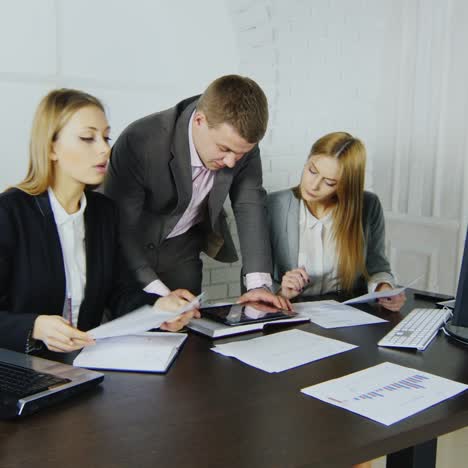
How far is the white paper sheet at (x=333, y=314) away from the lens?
1.84m

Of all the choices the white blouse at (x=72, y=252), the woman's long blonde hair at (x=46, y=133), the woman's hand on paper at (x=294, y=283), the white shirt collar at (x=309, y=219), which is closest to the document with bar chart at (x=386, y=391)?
the woman's hand on paper at (x=294, y=283)

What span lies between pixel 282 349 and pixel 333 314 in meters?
0.41

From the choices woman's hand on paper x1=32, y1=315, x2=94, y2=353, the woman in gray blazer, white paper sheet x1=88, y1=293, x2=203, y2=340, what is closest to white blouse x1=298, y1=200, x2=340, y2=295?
the woman in gray blazer

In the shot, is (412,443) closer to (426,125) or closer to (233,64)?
(233,64)

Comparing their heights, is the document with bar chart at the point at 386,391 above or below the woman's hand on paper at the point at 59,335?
below

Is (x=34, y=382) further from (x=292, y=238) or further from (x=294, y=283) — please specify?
(x=292, y=238)

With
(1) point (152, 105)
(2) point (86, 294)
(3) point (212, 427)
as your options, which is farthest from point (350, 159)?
(3) point (212, 427)

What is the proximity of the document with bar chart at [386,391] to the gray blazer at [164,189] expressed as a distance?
0.90 m

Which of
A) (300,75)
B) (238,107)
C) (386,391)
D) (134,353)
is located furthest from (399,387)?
(300,75)

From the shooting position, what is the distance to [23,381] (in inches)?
47.8

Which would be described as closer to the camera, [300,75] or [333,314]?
[333,314]

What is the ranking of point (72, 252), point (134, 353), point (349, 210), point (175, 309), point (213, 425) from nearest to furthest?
point (213, 425), point (134, 353), point (175, 309), point (72, 252), point (349, 210)

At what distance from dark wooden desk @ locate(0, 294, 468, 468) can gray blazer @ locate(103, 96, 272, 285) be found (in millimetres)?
804

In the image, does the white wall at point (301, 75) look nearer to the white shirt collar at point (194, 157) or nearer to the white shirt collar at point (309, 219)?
the white shirt collar at point (194, 157)
